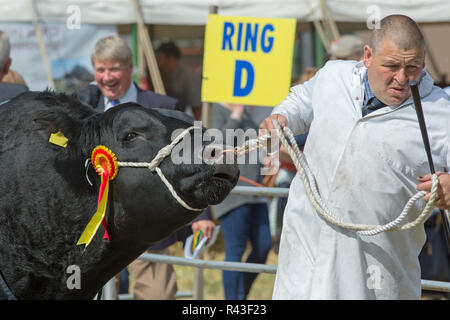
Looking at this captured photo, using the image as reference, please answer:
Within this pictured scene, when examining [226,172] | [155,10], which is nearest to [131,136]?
[226,172]

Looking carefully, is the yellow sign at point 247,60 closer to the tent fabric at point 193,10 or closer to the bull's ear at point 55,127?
the bull's ear at point 55,127

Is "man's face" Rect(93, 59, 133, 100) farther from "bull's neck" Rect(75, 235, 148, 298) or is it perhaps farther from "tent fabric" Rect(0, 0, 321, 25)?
"tent fabric" Rect(0, 0, 321, 25)

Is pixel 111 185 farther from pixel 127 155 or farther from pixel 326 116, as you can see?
pixel 326 116

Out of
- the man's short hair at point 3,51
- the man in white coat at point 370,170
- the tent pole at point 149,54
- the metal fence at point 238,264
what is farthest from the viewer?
the tent pole at point 149,54

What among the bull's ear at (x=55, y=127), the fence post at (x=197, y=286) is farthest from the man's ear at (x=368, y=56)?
the fence post at (x=197, y=286)

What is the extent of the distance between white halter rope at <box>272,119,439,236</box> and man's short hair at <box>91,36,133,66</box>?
186 centimetres

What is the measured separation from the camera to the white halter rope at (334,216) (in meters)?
2.88

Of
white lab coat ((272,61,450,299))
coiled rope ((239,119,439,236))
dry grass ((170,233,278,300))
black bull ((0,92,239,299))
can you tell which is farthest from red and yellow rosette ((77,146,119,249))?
dry grass ((170,233,278,300))

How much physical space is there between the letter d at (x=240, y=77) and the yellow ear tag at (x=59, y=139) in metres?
2.64

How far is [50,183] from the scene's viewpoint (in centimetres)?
289

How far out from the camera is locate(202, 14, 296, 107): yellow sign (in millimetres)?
5434

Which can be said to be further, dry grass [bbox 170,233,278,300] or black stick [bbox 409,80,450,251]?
dry grass [bbox 170,233,278,300]

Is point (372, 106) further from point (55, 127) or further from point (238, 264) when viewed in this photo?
point (238, 264)

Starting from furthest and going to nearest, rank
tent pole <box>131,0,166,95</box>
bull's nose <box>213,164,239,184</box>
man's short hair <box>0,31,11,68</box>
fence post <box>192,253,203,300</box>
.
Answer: tent pole <box>131,0,166,95</box>, fence post <box>192,253,203,300</box>, man's short hair <box>0,31,11,68</box>, bull's nose <box>213,164,239,184</box>
